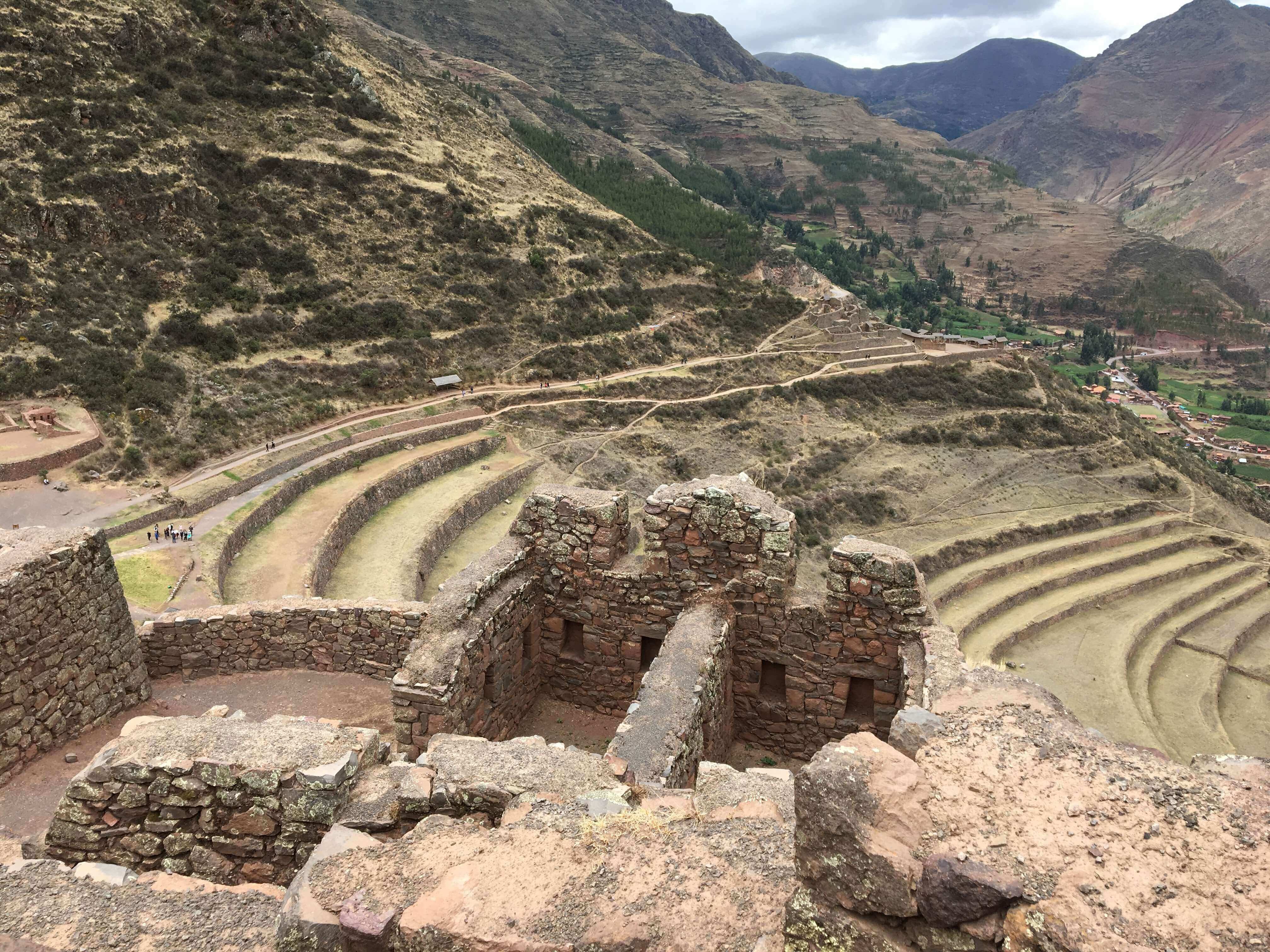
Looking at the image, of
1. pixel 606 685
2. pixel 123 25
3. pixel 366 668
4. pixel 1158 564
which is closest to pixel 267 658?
pixel 366 668

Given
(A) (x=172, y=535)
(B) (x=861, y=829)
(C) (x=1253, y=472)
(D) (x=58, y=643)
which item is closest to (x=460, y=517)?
(A) (x=172, y=535)

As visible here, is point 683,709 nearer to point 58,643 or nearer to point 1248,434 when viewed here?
point 58,643

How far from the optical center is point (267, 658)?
477 inches

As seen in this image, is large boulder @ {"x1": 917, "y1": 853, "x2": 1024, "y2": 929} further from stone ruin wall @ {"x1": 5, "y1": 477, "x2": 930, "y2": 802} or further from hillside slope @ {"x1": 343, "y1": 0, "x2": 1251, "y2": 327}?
hillside slope @ {"x1": 343, "y1": 0, "x2": 1251, "y2": 327}

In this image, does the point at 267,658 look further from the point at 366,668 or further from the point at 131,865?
the point at 131,865

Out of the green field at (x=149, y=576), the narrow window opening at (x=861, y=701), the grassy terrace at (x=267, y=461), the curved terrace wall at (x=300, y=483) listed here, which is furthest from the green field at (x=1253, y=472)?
the green field at (x=149, y=576)

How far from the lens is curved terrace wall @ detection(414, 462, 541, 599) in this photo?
27844 mm

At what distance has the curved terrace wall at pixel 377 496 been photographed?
2608 centimetres

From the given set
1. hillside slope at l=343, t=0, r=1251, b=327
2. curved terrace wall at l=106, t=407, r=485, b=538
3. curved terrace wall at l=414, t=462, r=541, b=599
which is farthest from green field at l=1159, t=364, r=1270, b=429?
curved terrace wall at l=106, t=407, r=485, b=538

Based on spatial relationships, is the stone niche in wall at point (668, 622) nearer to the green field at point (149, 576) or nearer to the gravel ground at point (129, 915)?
the gravel ground at point (129, 915)

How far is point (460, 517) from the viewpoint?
3325 centimetres

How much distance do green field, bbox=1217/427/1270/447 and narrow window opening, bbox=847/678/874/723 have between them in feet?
394

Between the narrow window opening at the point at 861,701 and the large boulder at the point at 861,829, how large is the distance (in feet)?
19.4

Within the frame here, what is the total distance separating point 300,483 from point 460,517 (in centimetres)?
698
